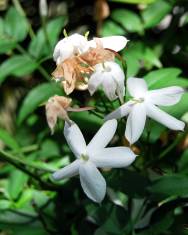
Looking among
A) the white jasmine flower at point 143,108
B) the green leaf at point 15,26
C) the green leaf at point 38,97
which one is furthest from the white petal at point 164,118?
the green leaf at point 15,26

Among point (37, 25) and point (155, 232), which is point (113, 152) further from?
point (37, 25)

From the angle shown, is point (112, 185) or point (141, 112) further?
point (112, 185)

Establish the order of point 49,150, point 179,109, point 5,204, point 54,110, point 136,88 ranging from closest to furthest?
point 54,110, point 136,88, point 179,109, point 5,204, point 49,150

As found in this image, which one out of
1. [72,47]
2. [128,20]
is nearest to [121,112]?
[72,47]

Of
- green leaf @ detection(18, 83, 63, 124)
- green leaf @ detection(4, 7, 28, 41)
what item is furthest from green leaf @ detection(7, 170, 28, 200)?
green leaf @ detection(4, 7, 28, 41)

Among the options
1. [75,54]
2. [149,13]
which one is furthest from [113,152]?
[149,13]

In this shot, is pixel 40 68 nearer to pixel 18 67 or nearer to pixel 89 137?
pixel 18 67
